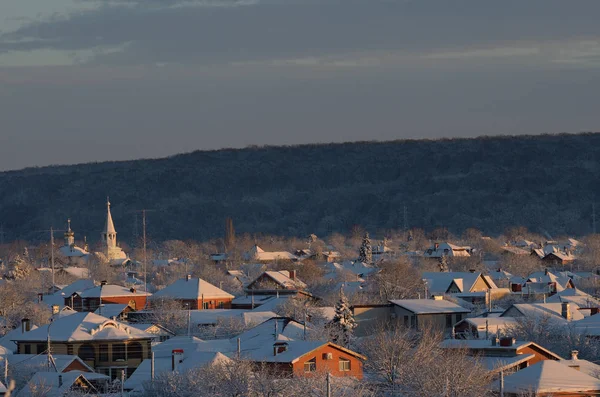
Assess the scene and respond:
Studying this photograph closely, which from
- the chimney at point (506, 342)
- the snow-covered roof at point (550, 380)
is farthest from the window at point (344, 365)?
the snow-covered roof at point (550, 380)

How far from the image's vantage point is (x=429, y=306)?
55062 millimetres

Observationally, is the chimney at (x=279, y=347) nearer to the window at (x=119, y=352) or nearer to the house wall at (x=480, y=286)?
the window at (x=119, y=352)

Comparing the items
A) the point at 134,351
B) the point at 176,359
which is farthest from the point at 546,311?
the point at 176,359

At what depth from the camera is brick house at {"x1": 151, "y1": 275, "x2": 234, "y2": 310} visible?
2542 inches

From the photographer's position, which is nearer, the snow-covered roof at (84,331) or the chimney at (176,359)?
the chimney at (176,359)

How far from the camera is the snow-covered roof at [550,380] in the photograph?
31.5 meters

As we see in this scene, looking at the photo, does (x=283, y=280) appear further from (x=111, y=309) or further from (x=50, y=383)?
(x=50, y=383)

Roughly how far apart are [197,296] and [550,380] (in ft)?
113

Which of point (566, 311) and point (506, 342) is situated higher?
point (506, 342)

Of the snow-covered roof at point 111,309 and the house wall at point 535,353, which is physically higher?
the house wall at point 535,353

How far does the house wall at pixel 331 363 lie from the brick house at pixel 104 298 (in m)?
25.6

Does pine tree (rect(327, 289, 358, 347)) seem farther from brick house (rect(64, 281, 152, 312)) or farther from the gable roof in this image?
the gable roof

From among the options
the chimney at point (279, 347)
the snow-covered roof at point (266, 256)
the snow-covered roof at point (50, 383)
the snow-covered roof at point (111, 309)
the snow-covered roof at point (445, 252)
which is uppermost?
the chimney at point (279, 347)

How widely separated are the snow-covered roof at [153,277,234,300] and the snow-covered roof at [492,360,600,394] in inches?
1304
